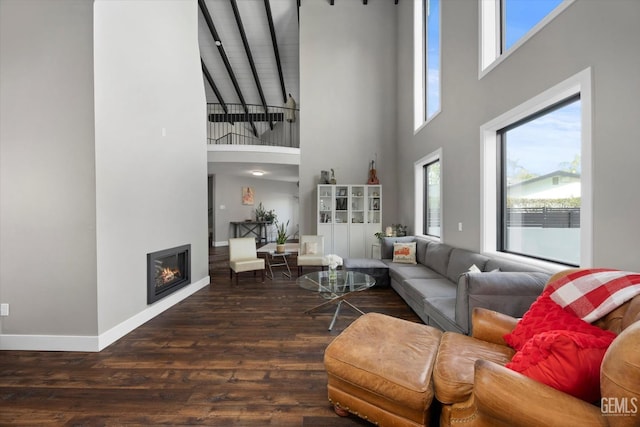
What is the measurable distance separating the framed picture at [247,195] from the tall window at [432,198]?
708 centimetres

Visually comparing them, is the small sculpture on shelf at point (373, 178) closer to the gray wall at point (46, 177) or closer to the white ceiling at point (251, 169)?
the white ceiling at point (251, 169)

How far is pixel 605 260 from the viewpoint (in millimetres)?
1792

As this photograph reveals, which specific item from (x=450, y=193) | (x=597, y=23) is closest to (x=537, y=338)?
(x=597, y=23)

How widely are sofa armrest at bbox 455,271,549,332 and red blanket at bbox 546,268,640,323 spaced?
49 centimetres

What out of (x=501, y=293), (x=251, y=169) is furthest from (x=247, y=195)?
(x=501, y=293)

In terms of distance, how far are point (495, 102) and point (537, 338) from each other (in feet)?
8.41

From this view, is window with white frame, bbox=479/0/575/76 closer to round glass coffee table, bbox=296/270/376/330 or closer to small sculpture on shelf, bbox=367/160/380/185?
round glass coffee table, bbox=296/270/376/330

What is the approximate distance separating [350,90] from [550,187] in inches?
190

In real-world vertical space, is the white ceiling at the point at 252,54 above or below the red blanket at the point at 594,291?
above

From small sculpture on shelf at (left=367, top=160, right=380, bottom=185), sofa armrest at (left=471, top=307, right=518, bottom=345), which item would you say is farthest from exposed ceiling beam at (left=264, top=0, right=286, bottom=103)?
sofa armrest at (left=471, top=307, right=518, bottom=345)

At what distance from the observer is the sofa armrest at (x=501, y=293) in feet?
6.52

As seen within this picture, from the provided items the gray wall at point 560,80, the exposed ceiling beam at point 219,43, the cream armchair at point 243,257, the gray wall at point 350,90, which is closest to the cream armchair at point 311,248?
the cream armchair at point 243,257

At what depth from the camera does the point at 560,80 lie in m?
2.11

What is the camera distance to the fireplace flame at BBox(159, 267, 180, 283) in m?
3.49
